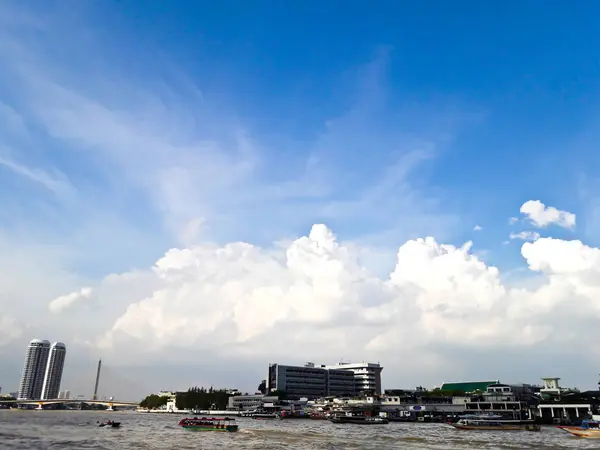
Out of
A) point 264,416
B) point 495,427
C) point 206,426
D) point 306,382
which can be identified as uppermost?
point 306,382

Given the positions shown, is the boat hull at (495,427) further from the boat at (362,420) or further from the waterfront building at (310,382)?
the waterfront building at (310,382)

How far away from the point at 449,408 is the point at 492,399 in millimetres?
13489

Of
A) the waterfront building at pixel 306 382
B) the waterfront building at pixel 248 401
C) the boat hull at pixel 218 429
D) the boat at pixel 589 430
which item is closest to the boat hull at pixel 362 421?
the boat hull at pixel 218 429

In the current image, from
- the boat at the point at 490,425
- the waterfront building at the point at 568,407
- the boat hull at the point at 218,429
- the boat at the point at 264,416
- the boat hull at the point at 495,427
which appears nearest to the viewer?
the boat hull at the point at 218,429

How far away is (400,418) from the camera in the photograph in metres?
120

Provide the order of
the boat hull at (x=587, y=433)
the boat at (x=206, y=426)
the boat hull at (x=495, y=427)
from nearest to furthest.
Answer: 1. the boat hull at (x=587, y=433)
2. the boat at (x=206, y=426)
3. the boat hull at (x=495, y=427)

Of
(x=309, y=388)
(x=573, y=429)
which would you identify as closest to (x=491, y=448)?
(x=573, y=429)

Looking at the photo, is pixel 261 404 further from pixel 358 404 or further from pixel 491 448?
pixel 491 448

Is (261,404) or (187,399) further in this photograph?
(187,399)

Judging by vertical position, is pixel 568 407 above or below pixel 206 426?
above

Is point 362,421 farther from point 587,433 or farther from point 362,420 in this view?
point 587,433

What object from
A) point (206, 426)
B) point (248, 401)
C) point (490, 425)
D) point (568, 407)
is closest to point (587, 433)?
point (490, 425)

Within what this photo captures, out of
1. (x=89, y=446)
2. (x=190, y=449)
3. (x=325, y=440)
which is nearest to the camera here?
(x=190, y=449)

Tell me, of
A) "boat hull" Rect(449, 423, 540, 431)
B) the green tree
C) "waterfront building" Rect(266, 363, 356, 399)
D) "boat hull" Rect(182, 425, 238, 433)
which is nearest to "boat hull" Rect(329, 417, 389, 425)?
"boat hull" Rect(449, 423, 540, 431)
